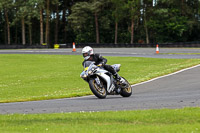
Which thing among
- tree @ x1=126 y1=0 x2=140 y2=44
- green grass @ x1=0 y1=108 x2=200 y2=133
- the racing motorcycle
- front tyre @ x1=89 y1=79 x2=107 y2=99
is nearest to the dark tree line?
tree @ x1=126 y1=0 x2=140 y2=44

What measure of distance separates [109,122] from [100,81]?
4.20 m

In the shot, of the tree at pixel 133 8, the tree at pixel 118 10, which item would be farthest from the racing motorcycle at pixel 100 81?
the tree at pixel 118 10

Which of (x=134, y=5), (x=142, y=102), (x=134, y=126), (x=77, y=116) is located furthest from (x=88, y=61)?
(x=134, y=5)

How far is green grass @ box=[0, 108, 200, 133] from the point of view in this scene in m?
6.58

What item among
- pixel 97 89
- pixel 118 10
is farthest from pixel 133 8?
pixel 97 89

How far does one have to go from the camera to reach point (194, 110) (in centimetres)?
853

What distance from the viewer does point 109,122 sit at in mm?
7426

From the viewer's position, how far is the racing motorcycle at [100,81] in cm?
1125

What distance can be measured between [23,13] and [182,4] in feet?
87.1

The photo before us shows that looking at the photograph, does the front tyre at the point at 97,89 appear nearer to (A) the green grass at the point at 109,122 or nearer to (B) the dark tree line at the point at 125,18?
(A) the green grass at the point at 109,122

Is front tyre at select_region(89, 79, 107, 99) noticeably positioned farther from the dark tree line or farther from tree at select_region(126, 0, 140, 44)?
tree at select_region(126, 0, 140, 44)

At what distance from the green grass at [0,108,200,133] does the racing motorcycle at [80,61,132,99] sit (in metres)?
2.75

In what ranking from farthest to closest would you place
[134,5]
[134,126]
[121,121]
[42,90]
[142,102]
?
1. [134,5]
2. [42,90]
3. [142,102]
4. [121,121]
5. [134,126]

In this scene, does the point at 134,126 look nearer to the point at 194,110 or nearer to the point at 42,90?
the point at 194,110
